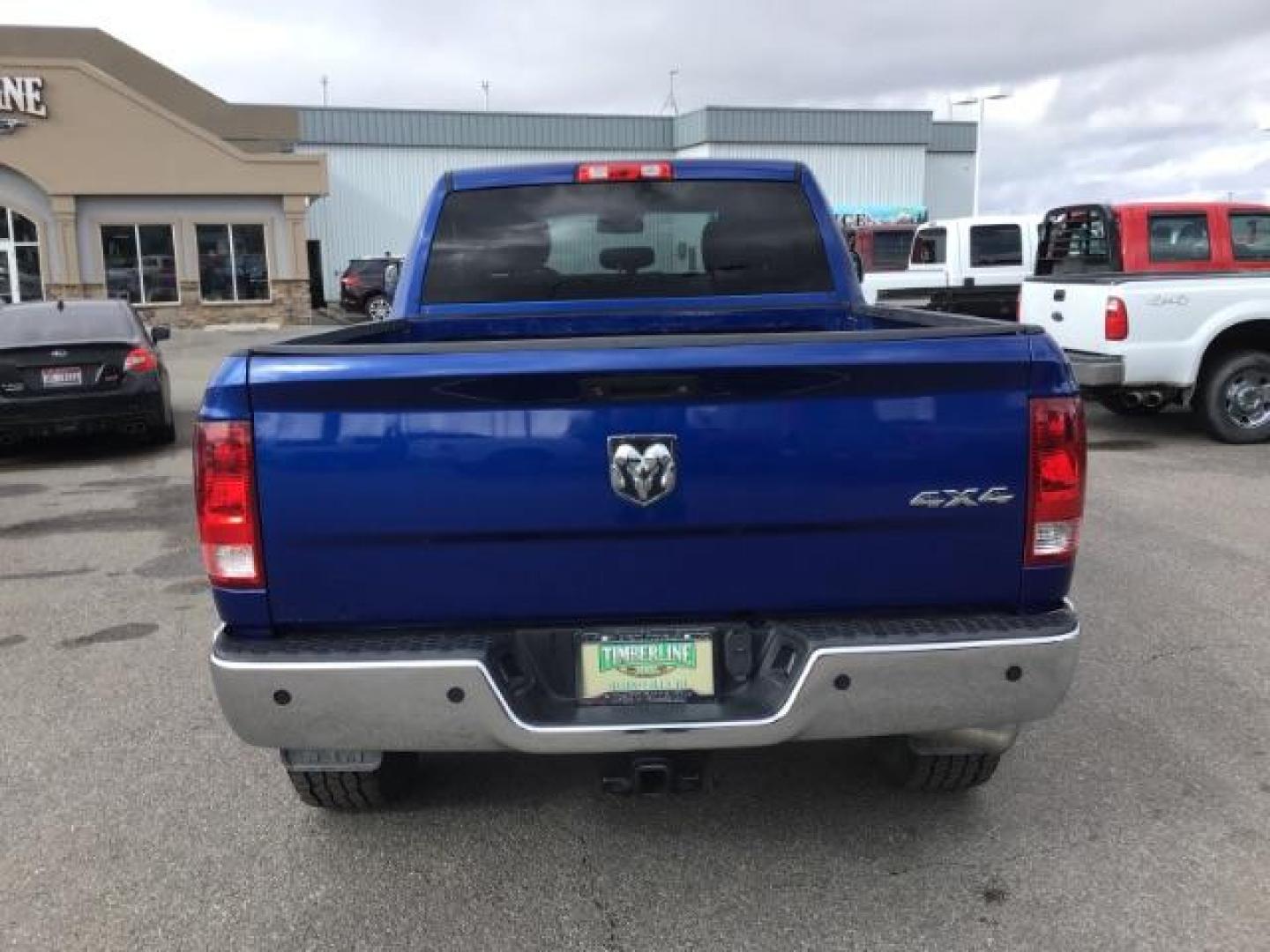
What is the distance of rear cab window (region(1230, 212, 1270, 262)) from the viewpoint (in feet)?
36.4

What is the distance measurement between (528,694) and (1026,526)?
1278mm

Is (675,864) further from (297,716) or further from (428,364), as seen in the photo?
(428,364)

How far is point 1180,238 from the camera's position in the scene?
36.2 feet

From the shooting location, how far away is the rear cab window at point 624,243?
14.6ft

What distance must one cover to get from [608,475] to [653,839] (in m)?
1.30

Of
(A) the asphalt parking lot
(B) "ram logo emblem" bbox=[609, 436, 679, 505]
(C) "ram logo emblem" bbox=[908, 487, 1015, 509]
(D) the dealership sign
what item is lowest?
(A) the asphalt parking lot

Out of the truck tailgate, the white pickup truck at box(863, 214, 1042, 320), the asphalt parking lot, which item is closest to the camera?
the truck tailgate

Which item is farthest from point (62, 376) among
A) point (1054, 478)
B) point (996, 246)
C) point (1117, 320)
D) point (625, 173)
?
point (996, 246)

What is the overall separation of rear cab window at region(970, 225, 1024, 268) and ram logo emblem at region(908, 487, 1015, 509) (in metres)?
15.7

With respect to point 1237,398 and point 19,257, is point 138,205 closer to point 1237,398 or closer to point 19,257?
point 19,257

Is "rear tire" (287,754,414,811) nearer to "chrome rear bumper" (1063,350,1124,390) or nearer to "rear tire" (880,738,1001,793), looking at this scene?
"rear tire" (880,738,1001,793)

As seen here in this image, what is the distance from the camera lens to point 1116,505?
7590 millimetres

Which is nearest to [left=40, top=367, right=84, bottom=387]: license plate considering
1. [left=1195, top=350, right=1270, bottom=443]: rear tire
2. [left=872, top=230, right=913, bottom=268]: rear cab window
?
[left=1195, top=350, right=1270, bottom=443]: rear tire

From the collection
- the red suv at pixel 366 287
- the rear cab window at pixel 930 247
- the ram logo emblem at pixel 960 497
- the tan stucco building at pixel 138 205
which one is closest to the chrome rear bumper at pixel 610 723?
the ram logo emblem at pixel 960 497
